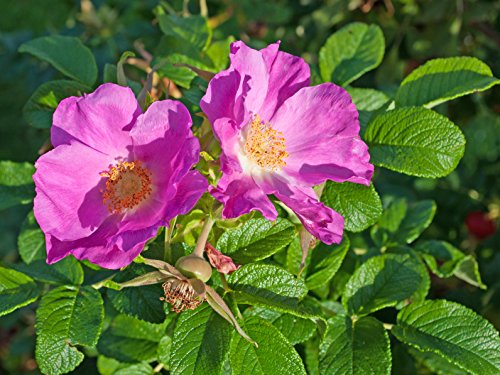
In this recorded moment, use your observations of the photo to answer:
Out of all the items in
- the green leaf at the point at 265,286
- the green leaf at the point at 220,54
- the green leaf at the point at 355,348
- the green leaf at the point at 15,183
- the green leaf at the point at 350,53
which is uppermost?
the green leaf at the point at 350,53

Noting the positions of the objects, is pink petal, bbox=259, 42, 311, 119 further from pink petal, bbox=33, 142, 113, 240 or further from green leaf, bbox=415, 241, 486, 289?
green leaf, bbox=415, 241, 486, 289

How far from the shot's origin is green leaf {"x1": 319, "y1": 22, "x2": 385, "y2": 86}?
4.94 feet

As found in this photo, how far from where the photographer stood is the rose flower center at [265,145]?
1246 millimetres

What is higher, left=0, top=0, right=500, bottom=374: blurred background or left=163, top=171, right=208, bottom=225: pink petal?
left=163, top=171, right=208, bottom=225: pink petal

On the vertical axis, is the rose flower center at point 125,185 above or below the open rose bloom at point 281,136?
below

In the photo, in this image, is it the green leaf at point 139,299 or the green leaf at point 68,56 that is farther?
the green leaf at point 68,56

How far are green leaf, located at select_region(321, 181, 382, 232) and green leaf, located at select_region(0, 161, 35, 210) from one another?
0.71m

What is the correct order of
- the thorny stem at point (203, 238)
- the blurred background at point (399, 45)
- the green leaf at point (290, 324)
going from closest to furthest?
the thorny stem at point (203, 238) → the green leaf at point (290, 324) → the blurred background at point (399, 45)

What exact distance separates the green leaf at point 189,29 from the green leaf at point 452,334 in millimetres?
788

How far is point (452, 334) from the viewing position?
1.22 m

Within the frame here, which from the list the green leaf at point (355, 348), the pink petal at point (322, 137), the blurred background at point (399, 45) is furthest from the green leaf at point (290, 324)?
the blurred background at point (399, 45)

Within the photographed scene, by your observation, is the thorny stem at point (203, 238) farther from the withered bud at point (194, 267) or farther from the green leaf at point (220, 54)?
the green leaf at point (220, 54)

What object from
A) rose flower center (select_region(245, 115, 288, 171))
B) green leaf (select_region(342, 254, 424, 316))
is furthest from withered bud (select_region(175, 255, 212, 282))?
green leaf (select_region(342, 254, 424, 316))

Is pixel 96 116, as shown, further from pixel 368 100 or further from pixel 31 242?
pixel 368 100
